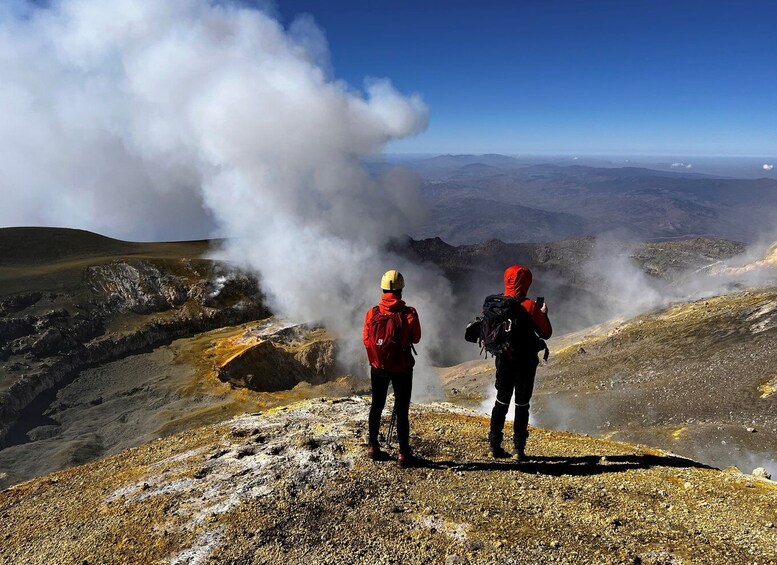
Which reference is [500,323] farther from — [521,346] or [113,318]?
[113,318]

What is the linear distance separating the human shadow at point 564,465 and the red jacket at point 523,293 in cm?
249

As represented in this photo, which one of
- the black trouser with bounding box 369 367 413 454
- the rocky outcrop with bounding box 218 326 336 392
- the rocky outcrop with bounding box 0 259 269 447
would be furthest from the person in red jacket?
the rocky outcrop with bounding box 0 259 269 447

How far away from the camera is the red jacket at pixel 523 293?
21.8 feet

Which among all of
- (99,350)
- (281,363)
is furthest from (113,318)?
(281,363)

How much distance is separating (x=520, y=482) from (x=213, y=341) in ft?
164

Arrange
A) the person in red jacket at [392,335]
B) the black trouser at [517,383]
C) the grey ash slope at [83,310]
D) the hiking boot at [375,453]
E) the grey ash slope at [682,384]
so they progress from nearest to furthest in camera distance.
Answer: the person in red jacket at [392,335]
the black trouser at [517,383]
the hiking boot at [375,453]
the grey ash slope at [682,384]
the grey ash slope at [83,310]

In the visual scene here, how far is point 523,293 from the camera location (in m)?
6.89

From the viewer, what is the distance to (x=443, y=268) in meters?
97.2

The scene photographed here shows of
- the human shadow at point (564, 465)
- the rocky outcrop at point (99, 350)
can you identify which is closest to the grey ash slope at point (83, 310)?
the rocky outcrop at point (99, 350)

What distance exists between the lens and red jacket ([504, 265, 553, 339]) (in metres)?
6.64

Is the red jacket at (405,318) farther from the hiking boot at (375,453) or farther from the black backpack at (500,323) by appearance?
the hiking boot at (375,453)

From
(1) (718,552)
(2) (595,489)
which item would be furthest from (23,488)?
(1) (718,552)

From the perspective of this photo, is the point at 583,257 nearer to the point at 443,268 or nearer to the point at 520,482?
the point at 443,268

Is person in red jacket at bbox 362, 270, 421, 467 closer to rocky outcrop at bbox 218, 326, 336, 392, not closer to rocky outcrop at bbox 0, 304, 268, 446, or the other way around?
rocky outcrop at bbox 218, 326, 336, 392
